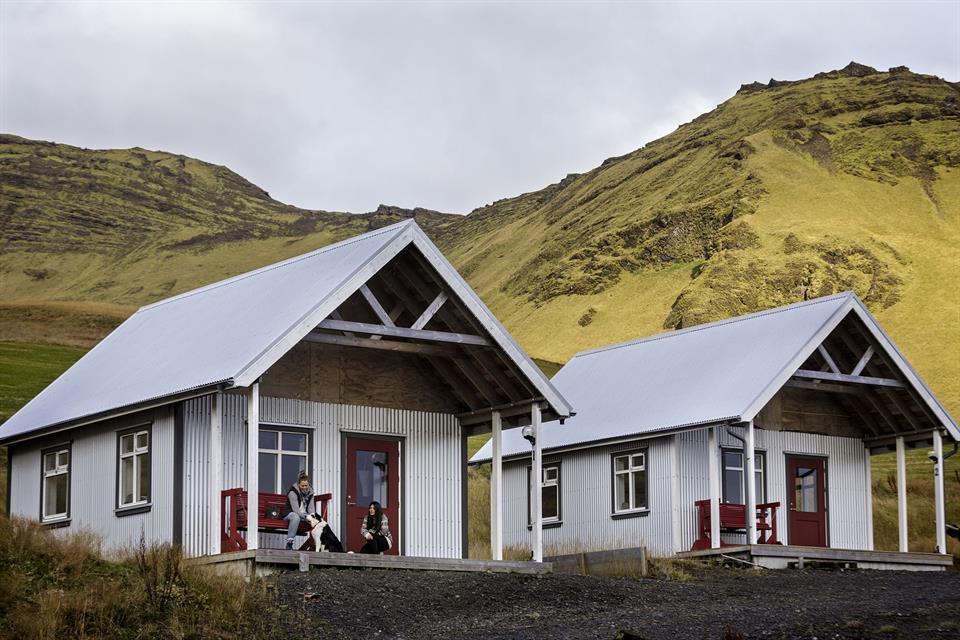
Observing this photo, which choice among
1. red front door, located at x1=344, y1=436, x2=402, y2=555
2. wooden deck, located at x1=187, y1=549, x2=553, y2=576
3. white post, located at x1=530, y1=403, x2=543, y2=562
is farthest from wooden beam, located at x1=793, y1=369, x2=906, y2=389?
wooden deck, located at x1=187, y1=549, x2=553, y2=576

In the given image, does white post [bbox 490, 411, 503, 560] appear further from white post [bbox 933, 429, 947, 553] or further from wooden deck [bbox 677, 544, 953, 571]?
white post [bbox 933, 429, 947, 553]

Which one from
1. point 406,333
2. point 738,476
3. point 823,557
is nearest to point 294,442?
point 406,333

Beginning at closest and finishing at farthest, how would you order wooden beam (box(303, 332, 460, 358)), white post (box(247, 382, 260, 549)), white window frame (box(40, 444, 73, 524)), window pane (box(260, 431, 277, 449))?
white post (box(247, 382, 260, 549)), wooden beam (box(303, 332, 460, 358)), window pane (box(260, 431, 277, 449)), white window frame (box(40, 444, 73, 524))

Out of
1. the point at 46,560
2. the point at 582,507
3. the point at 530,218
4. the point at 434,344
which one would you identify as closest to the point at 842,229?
the point at 530,218

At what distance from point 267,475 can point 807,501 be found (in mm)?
13667

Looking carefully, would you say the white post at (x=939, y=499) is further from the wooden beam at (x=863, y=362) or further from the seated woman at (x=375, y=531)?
the seated woman at (x=375, y=531)

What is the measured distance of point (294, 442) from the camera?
25094mm

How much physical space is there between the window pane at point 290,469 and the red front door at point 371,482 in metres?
0.90

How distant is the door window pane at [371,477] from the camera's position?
25.9m

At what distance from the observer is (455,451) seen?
2708 centimetres

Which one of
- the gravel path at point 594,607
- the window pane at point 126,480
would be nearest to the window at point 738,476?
the gravel path at point 594,607

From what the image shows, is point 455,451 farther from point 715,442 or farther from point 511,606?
point 511,606

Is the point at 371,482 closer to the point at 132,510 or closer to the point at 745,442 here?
the point at 132,510

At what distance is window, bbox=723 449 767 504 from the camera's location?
1247 inches
